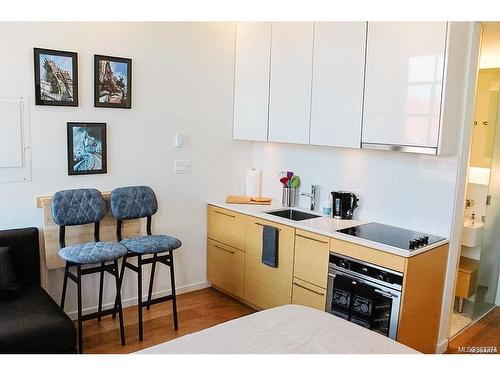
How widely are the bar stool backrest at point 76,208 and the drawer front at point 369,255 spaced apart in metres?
1.70

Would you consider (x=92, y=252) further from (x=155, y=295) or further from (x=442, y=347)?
(x=442, y=347)

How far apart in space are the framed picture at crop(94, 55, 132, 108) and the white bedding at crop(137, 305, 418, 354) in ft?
6.99

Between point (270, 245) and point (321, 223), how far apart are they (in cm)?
43

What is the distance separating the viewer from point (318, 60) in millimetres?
3303

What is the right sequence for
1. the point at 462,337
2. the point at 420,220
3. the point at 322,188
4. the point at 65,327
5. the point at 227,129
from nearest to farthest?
the point at 65,327, the point at 420,220, the point at 462,337, the point at 322,188, the point at 227,129

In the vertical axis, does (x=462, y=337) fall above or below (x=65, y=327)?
below

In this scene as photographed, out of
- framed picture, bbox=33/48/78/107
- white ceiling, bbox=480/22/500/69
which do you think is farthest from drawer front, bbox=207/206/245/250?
white ceiling, bbox=480/22/500/69

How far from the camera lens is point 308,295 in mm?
3199

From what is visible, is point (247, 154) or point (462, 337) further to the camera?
point (247, 154)

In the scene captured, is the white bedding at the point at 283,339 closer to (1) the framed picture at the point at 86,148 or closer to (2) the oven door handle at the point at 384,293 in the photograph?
(2) the oven door handle at the point at 384,293

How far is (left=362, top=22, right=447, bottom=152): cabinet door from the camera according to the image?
8.74 feet

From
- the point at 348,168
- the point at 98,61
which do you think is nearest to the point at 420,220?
the point at 348,168

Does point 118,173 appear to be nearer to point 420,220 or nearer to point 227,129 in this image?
point 227,129

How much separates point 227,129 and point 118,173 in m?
1.12
